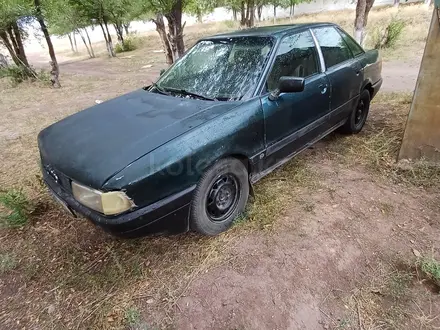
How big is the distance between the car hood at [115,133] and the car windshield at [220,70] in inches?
7.0

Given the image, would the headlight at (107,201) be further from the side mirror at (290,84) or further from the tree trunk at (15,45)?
the tree trunk at (15,45)

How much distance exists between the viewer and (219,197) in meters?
2.53

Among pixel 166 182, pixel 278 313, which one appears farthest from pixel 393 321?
pixel 166 182

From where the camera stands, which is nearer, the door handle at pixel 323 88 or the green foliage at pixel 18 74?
the door handle at pixel 323 88

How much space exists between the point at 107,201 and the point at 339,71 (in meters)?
2.99

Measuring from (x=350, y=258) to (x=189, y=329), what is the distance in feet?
4.30

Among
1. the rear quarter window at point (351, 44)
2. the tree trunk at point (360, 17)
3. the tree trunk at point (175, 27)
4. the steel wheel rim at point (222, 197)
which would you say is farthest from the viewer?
the tree trunk at point (360, 17)

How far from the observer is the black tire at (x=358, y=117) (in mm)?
4094

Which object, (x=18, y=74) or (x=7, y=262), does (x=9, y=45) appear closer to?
(x=18, y=74)

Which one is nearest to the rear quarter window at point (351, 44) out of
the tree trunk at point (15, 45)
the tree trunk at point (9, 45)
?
the tree trunk at point (15, 45)

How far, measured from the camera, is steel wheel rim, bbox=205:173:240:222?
2.44 meters

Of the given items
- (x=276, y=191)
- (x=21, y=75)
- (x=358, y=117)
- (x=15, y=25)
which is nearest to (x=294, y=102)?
(x=276, y=191)

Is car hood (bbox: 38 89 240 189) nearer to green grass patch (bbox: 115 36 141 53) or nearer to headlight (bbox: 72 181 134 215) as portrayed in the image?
headlight (bbox: 72 181 134 215)

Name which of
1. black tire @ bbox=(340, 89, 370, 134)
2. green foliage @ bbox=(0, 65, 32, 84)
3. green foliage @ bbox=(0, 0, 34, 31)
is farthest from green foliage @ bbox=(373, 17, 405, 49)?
green foliage @ bbox=(0, 65, 32, 84)
